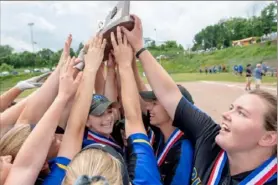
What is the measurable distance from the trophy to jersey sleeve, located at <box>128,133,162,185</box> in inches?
25.6

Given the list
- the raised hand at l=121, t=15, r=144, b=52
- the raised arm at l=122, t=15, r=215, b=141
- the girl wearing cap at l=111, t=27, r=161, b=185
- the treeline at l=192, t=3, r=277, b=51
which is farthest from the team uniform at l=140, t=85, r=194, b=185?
the treeline at l=192, t=3, r=277, b=51

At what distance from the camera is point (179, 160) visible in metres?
2.00

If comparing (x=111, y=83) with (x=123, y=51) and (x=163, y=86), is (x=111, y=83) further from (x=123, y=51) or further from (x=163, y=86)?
(x=163, y=86)

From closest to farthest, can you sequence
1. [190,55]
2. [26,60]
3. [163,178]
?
[163,178] → [26,60] → [190,55]

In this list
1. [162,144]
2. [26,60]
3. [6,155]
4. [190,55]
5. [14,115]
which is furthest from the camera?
[190,55]

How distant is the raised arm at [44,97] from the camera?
2.29 metres

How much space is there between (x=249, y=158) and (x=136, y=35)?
3.19ft

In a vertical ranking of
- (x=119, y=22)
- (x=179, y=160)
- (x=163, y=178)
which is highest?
(x=119, y=22)

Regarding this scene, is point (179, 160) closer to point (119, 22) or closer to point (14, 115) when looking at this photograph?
point (119, 22)

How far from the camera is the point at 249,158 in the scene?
1.71 metres

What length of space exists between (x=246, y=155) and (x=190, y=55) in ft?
253

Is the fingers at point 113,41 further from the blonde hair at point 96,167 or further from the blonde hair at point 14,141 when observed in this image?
the blonde hair at point 96,167

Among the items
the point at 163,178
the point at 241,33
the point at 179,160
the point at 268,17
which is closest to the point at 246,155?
the point at 179,160

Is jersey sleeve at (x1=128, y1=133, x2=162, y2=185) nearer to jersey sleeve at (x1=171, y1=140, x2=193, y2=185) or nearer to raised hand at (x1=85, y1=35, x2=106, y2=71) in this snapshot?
jersey sleeve at (x1=171, y1=140, x2=193, y2=185)
